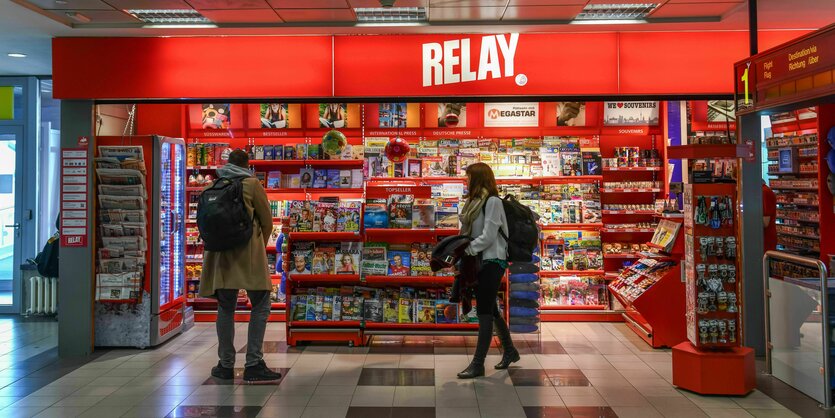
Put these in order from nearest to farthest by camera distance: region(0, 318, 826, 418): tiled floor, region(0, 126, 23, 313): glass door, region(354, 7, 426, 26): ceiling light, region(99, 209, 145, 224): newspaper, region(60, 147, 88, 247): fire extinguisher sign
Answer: region(0, 318, 826, 418): tiled floor < region(354, 7, 426, 26): ceiling light < region(60, 147, 88, 247): fire extinguisher sign < region(99, 209, 145, 224): newspaper < region(0, 126, 23, 313): glass door

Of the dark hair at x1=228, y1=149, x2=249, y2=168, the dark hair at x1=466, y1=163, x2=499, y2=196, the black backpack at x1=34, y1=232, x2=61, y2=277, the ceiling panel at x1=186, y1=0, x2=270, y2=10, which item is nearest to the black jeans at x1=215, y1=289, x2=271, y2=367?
the dark hair at x1=228, y1=149, x2=249, y2=168

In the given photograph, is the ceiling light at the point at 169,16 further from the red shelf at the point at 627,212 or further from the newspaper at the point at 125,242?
the red shelf at the point at 627,212

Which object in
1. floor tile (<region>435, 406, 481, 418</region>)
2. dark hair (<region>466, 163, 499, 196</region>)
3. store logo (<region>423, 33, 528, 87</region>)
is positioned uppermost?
store logo (<region>423, 33, 528, 87</region>)

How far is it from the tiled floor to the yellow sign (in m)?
3.47

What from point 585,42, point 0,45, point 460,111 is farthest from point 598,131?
point 0,45

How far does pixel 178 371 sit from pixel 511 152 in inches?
186

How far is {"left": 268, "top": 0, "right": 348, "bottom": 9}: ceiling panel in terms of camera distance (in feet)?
18.5

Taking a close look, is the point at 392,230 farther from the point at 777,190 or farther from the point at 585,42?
the point at 777,190

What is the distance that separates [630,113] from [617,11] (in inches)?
103

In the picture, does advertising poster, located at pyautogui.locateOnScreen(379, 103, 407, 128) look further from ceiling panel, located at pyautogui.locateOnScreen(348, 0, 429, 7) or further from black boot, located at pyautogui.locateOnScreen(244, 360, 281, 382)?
black boot, located at pyautogui.locateOnScreen(244, 360, 281, 382)

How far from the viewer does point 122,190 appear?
659 centimetres

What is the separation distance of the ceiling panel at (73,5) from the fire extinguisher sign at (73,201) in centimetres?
142

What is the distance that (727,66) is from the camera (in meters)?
6.38

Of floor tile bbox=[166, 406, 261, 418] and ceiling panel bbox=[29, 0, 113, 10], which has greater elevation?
ceiling panel bbox=[29, 0, 113, 10]
